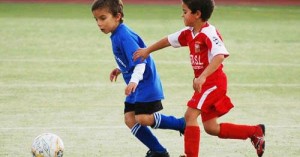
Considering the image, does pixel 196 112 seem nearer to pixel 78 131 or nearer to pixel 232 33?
pixel 78 131

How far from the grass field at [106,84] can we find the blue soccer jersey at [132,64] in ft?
2.26

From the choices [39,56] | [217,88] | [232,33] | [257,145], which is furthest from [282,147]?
[232,33]

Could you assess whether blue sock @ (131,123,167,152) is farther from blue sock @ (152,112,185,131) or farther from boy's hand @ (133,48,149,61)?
boy's hand @ (133,48,149,61)

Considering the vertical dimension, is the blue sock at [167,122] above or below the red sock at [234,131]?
below

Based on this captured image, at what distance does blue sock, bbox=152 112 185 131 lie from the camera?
646 centimetres

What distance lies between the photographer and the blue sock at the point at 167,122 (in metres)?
6.46

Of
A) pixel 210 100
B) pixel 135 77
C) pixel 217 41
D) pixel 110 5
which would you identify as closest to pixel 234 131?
pixel 210 100

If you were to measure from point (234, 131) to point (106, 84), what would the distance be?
4378 millimetres

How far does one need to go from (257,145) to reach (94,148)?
4.76 ft

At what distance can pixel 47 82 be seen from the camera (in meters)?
10.6

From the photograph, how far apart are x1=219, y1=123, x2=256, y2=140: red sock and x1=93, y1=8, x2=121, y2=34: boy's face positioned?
116cm

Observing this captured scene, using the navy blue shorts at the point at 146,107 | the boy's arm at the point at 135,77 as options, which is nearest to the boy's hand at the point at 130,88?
the boy's arm at the point at 135,77

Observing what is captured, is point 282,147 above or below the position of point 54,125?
above

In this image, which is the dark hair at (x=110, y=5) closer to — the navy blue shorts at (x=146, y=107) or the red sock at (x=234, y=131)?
the navy blue shorts at (x=146, y=107)
